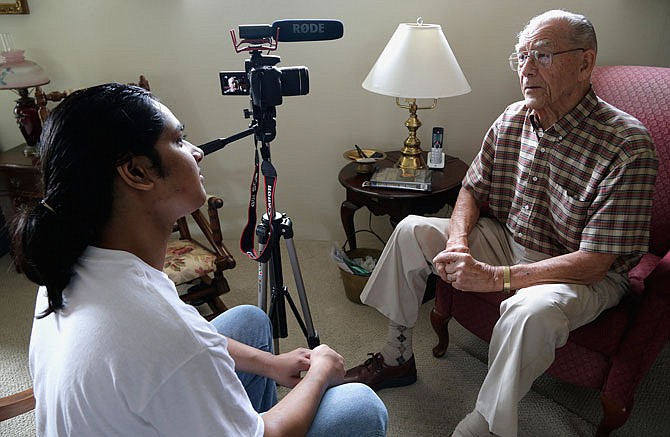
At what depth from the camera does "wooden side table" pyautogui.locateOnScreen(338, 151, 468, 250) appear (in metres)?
1.90

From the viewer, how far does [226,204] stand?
8.87 ft

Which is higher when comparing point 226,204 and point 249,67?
point 249,67

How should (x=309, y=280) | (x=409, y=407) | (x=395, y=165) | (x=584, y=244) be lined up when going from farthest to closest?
(x=309, y=280) → (x=395, y=165) → (x=409, y=407) → (x=584, y=244)

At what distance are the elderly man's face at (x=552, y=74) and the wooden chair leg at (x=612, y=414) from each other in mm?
818

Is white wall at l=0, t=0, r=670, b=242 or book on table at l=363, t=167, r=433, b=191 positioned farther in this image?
white wall at l=0, t=0, r=670, b=242

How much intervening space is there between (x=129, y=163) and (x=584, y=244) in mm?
1192

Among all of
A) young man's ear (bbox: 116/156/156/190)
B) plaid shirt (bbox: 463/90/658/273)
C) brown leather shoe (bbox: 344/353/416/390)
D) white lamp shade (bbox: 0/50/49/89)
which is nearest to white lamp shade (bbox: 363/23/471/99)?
plaid shirt (bbox: 463/90/658/273)

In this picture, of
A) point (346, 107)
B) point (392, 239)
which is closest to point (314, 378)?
point (392, 239)

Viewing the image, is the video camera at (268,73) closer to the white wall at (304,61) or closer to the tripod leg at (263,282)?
the tripod leg at (263,282)

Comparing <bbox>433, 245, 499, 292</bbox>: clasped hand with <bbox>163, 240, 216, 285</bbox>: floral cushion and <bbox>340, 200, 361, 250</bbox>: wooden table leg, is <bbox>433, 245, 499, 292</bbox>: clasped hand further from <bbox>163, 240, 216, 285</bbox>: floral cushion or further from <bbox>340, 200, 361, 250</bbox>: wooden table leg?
<bbox>163, 240, 216, 285</bbox>: floral cushion

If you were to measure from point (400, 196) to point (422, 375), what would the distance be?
65 cm

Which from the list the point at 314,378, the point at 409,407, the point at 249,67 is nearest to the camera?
the point at 314,378

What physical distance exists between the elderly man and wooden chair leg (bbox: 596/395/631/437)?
236 millimetres

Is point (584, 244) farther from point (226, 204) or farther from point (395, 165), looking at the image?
point (226, 204)
